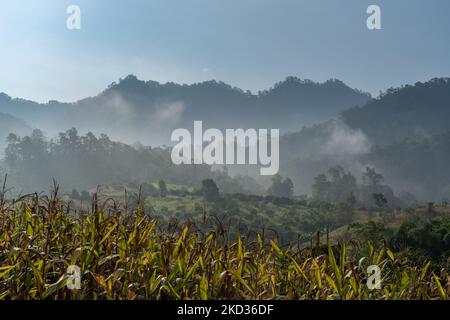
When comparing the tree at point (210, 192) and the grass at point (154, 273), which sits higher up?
the grass at point (154, 273)

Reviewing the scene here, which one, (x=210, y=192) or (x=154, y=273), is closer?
(x=154, y=273)

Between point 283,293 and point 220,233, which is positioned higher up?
point 220,233

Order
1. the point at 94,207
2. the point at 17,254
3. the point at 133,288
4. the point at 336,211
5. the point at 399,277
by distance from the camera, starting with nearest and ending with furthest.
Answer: the point at 133,288 < the point at 17,254 < the point at 399,277 < the point at 94,207 < the point at 336,211

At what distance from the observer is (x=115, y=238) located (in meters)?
5.02

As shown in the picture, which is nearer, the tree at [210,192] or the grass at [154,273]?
the grass at [154,273]

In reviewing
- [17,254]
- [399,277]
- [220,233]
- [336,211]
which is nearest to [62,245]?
[17,254]

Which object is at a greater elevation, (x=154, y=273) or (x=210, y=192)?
(x=154, y=273)

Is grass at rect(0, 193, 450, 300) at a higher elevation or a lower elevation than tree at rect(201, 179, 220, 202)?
higher

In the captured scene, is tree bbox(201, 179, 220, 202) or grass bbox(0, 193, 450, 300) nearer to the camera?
grass bbox(0, 193, 450, 300)

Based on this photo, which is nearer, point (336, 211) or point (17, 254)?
point (17, 254)

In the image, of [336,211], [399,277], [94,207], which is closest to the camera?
[399,277]
